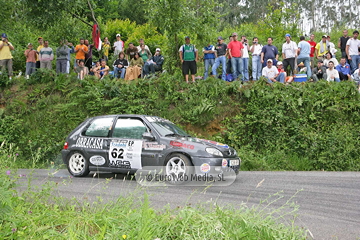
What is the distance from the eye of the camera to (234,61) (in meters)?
18.3

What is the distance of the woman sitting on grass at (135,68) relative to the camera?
737 inches

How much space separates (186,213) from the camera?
483 centimetres

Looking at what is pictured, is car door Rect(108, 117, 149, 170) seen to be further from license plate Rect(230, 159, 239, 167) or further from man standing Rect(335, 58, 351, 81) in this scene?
man standing Rect(335, 58, 351, 81)

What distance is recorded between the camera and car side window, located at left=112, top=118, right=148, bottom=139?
10.5 metres

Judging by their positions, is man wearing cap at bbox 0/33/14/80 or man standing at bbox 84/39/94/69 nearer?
man wearing cap at bbox 0/33/14/80

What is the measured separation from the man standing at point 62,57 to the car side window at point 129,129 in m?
9.87

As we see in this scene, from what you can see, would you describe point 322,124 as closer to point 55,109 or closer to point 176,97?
point 176,97

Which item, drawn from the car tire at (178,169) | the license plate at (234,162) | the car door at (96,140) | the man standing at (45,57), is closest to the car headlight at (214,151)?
the license plate at (234,162)

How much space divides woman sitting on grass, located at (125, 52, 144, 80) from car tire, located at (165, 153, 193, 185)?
940 centimetres

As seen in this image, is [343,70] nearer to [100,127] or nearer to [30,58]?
[100,127]

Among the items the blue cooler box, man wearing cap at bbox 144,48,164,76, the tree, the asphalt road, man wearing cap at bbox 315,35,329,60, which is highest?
the tree

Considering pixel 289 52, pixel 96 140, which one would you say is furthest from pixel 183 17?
pixel 96 140

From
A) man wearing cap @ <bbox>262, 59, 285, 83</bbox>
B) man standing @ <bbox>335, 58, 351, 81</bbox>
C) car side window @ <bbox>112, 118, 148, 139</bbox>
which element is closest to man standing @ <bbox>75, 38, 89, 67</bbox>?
man wearing cap @ <bbox>262, 59, 285, 83</bbox>

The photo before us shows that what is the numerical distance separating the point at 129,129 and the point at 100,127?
0.90 meters
